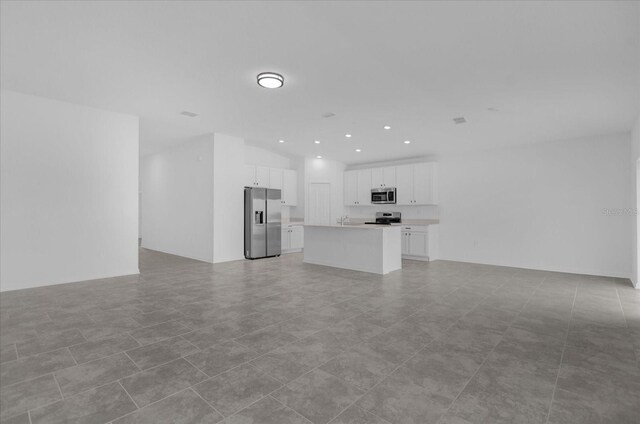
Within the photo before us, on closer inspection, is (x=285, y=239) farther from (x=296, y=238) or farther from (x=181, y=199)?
(x=181, y=199)

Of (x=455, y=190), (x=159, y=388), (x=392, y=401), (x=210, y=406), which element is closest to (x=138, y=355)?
(x=159, y=388)

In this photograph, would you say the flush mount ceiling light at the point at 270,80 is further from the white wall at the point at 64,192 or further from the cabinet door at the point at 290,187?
the cabinet door at the point at 290,187

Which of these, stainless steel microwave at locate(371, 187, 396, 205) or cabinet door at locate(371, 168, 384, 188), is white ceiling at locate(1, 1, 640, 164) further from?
cabinet door at locate(371, 168, 384, 188)

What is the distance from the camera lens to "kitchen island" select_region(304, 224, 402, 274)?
19.4ft

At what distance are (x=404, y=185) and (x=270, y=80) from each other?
555 cm

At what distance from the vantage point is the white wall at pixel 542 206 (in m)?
6.00

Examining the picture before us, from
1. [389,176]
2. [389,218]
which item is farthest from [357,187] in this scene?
[389,218]

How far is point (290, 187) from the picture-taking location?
9273mm

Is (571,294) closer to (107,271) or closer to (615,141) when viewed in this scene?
(615,141)

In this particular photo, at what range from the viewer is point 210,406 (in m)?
1.83

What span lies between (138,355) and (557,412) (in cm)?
292

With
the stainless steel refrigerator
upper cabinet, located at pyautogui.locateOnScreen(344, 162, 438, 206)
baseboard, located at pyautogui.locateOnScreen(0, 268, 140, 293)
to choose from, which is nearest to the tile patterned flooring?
baseboard, located at pyautogui.locateOnScreen(0, 268, 140, 293)

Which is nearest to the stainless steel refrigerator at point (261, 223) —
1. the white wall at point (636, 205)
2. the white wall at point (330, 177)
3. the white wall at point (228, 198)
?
the white wall at point (228, 198)

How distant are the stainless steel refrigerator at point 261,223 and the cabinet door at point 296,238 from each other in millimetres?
802
